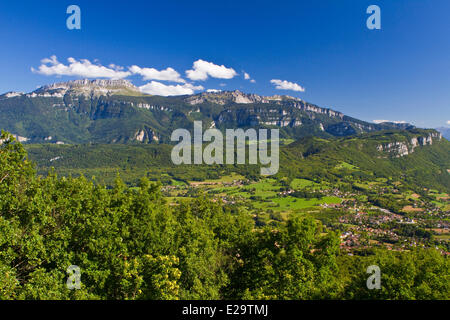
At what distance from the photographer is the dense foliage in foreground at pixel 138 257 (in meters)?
15.3

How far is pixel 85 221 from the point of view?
17.6 metres

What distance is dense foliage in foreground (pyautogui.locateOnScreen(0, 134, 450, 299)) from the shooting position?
50.2 ft

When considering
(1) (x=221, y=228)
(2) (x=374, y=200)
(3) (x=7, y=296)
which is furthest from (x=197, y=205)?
(2) (x=374, y=200)

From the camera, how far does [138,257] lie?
18750mm

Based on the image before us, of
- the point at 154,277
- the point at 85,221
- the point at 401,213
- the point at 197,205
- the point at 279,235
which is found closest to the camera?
the point at 154,277

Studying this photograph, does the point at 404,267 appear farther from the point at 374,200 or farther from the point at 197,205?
the point at 374,200
